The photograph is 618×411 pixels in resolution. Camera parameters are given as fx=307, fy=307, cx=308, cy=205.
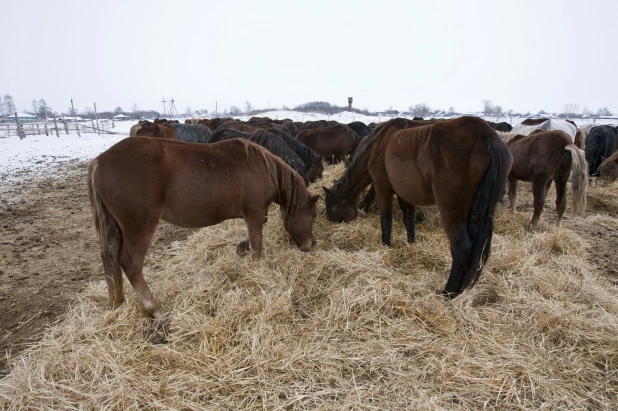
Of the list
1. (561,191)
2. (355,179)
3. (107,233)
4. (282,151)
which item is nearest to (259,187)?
(107,233)

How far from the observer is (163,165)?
104 inches

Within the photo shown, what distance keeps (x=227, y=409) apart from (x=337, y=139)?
1046cm

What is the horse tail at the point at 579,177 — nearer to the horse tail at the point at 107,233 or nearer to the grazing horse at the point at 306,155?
the grazing horse at the point at 306,155

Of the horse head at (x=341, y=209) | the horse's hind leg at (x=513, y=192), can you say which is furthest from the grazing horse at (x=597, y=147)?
the horse head at (x=341, y=209)

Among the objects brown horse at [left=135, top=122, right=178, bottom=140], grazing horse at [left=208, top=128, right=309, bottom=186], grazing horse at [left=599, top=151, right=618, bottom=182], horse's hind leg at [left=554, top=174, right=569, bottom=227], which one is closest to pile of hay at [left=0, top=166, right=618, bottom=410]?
horse's hind leg at [left=554, top=174, right=569, bottom=227]

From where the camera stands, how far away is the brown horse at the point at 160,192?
8.16 ft

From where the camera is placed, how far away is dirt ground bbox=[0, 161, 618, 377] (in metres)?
2.96

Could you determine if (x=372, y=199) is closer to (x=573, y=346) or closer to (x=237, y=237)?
(x=237, y=237)

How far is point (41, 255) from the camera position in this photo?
4.23 m

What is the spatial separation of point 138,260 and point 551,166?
19.5 ft

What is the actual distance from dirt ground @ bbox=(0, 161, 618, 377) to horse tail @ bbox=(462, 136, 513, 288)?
6.67 feet

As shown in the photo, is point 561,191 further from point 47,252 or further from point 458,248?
point 47,252

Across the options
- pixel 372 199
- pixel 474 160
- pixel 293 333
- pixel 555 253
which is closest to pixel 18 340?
pixel 293 333

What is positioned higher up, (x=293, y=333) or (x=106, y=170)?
(x=106, y=170)
